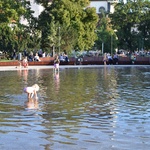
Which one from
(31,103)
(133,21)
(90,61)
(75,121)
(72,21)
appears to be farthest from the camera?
(133,21)

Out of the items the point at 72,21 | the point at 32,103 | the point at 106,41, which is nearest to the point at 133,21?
the point at 106,41

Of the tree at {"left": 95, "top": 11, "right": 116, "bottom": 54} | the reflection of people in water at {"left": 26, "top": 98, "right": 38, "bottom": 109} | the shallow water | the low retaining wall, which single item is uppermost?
the tree at {"left": 95, "top": 11, "right": 116, "bottom": 54}

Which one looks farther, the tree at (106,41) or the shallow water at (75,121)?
the tree at (106,41)

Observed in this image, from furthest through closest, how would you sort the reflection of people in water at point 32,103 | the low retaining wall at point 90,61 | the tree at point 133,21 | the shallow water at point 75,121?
the tree at point 133,21 → the low retaining wall at point 90,61 → the reflection of people in water at point 32,103 → the shallow water at point 75,121

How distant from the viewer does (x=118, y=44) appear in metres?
93.6

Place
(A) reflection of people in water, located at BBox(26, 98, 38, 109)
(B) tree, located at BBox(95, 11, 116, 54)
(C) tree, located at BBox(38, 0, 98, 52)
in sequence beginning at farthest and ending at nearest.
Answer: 1. (B) tree, located at BBox(95, 11, 116, 54)
2. (C) tree, located at BBox(38, 0, 98, 52)
3. (A) reflection of people in water, located at BBox(26, 98, 38, 109)

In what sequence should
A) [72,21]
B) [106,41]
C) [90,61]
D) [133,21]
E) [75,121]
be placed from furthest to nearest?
[106,41], [133,21], [72,21], [90,61], [75,121]

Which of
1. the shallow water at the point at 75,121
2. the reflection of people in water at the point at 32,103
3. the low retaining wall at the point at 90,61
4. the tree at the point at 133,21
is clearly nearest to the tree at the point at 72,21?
the low retaining wall at the point at 90,61

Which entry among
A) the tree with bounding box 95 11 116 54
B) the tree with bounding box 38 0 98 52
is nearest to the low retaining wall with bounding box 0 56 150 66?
the tree with bounding box 38 0 98 52

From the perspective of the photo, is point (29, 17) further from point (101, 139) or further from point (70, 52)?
point (101, 139)

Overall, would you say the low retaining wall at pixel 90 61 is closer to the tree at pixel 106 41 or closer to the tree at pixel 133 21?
the tree at pixel 133 21

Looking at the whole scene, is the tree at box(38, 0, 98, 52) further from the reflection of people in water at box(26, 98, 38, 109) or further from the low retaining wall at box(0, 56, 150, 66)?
the reflection of people in water at box(26, 98, 38, 109)

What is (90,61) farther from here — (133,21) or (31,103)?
(31,103)

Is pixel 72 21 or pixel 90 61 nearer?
pixel 90 61
